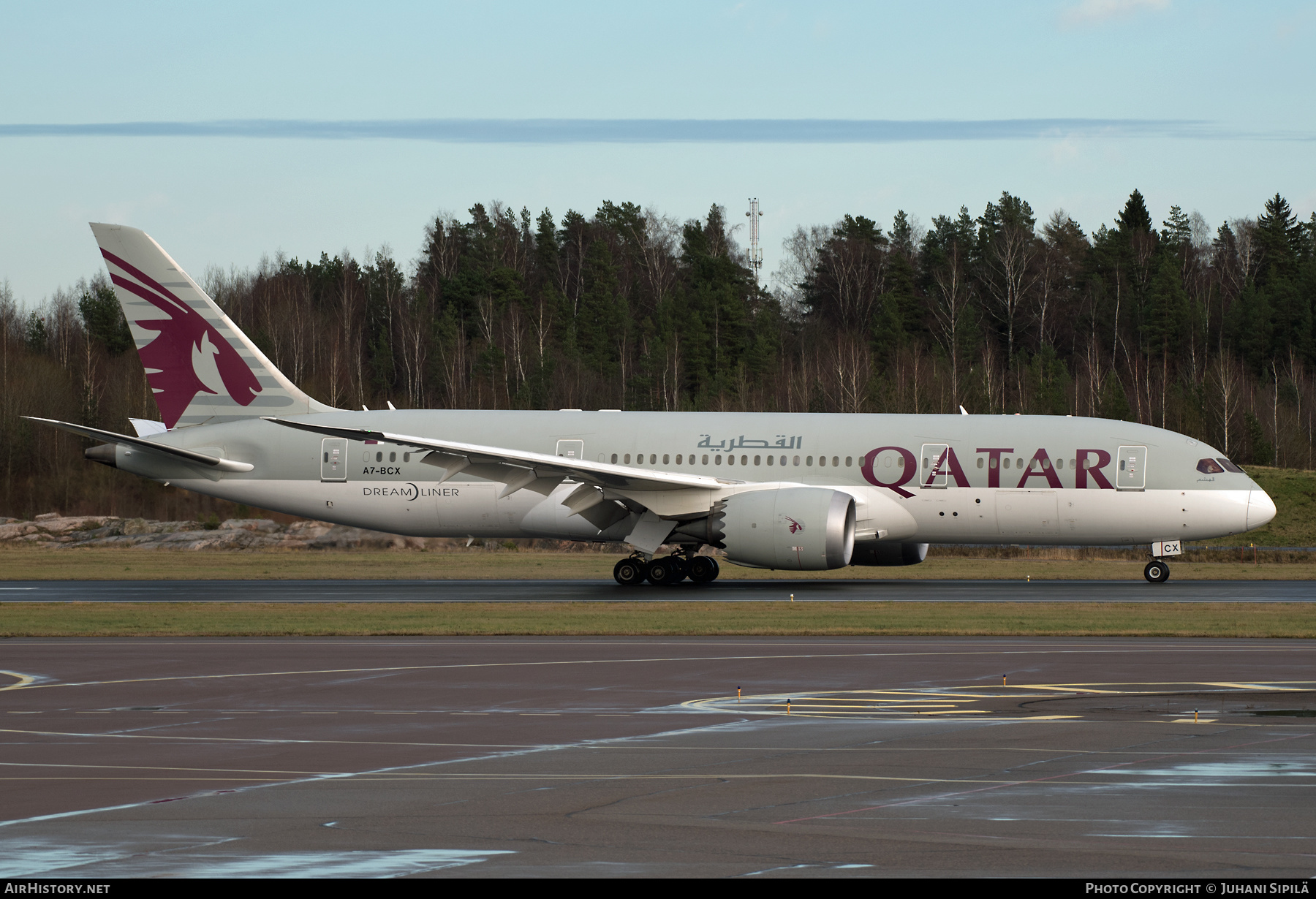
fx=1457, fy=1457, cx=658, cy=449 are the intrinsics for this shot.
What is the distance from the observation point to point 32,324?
9881cm

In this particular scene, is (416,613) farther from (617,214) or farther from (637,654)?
(617,214)

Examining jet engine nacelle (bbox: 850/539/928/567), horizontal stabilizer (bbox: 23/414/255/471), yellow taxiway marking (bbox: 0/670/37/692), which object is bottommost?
yellow taxiway marking (bbox: 0/670/37/692)

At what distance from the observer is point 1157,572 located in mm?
31188

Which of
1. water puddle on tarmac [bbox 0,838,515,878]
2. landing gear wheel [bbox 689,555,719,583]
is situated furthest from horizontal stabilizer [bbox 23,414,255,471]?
water puddle on tarmac [bbox 0,838,515,878]

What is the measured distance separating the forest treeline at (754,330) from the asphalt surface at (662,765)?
174ft

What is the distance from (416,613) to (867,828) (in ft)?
55.5

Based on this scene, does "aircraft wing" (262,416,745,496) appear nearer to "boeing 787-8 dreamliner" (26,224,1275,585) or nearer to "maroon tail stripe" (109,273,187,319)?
"boeing 787-8 dreamliner" (26,224,1275,585)

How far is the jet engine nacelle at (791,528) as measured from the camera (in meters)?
28.8

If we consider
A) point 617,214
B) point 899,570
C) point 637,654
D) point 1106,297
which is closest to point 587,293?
point 617,214

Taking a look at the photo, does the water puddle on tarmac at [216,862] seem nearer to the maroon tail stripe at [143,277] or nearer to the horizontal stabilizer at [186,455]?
the horizontal stabilizer at [186,455]

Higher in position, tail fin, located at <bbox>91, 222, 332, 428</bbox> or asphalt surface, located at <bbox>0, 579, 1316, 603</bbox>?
tail fin, located at <bbox>91, 222, 332, 428</bbox>

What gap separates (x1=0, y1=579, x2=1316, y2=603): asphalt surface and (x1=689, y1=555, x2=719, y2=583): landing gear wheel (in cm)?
31

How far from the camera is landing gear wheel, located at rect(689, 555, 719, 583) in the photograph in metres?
31.9

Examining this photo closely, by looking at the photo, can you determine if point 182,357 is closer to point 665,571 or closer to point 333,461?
point 333,461
